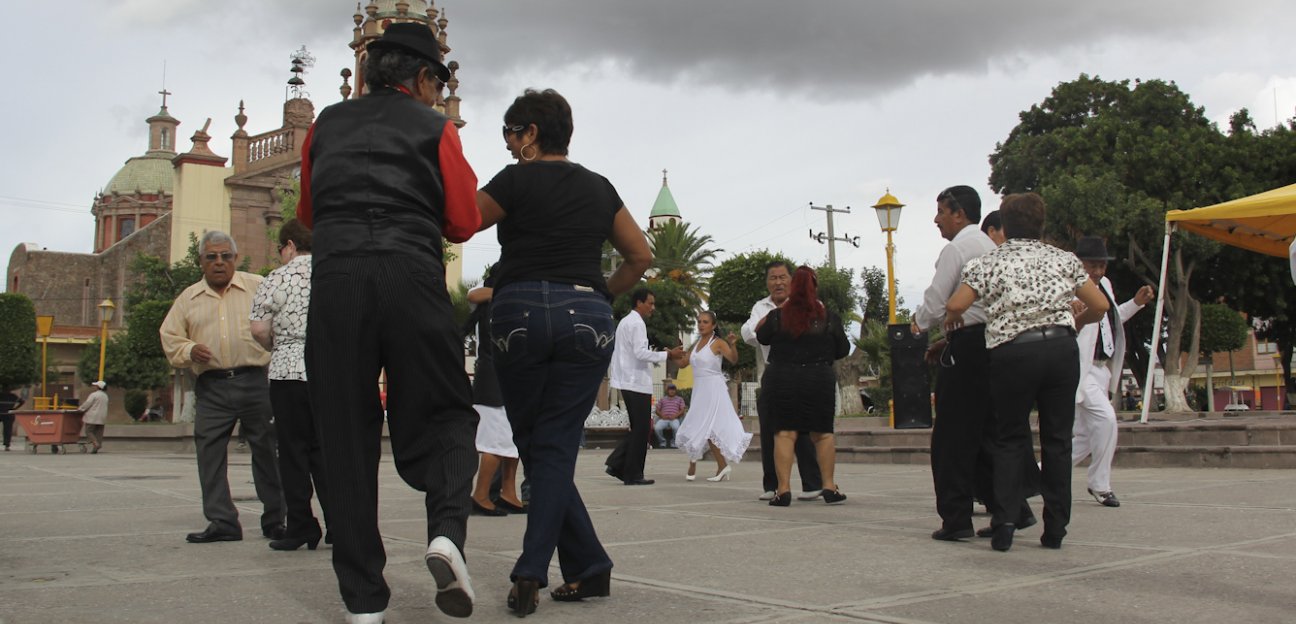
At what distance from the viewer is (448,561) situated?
10.0ft

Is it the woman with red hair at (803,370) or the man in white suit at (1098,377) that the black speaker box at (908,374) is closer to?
the man in white suit at (1098,377)

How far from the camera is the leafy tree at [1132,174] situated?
29.9 meters

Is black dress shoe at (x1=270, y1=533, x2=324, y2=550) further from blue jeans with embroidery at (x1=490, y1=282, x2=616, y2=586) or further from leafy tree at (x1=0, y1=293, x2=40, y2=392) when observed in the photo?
leafy tree at (x1=0, y1=293, x2=40, y2=392)

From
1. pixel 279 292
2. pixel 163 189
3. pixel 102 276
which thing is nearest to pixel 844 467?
pixel 279 292

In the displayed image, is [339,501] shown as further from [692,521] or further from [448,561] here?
[692,521]

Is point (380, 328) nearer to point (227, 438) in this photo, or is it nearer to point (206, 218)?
point (227, 438)

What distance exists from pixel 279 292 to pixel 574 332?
2401 mm

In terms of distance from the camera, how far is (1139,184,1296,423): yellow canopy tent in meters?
12.1

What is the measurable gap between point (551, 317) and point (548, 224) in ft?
1.13

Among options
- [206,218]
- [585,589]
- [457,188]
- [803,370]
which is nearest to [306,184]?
[457,188]

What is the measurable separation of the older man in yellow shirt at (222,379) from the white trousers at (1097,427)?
16.6 feet

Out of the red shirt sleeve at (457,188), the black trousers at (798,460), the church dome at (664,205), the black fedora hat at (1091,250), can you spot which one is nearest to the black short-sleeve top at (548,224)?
the red shirt sleeve at (457,188)

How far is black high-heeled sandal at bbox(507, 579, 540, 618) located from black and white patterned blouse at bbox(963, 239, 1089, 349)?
2.82 metres

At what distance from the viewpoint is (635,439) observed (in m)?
10.2
